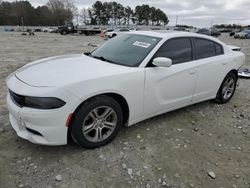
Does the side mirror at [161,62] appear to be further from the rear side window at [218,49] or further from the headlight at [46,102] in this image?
the rear side window at [218,49]

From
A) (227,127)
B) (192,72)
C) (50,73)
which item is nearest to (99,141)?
(50,73)

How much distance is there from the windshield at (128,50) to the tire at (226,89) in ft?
6.51

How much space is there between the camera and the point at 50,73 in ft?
9.22

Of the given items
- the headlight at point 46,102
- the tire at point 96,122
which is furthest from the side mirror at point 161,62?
the headlight at point 46,102

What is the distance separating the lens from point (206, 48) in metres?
4.18

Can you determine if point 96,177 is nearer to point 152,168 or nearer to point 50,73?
point 152,168

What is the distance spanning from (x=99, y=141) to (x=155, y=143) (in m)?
0.81

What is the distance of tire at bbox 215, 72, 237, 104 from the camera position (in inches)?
182

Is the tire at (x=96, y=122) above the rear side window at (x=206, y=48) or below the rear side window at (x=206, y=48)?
below

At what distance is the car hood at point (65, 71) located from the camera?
2.61m

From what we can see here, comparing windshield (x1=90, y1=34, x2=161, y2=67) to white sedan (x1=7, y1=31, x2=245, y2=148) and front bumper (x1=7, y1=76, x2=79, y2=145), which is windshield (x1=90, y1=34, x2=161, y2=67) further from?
front bumper (x1=7, y1=76, x2=79, y2=145)

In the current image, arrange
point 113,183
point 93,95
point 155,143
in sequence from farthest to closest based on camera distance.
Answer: point 155,143 < point 93,95 < point 113,183

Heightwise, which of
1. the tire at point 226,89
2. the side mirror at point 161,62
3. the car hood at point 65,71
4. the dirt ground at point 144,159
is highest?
the side mirror at point 161,62

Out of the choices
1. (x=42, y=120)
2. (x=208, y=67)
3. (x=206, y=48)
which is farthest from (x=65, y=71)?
(x=206, y=48)
